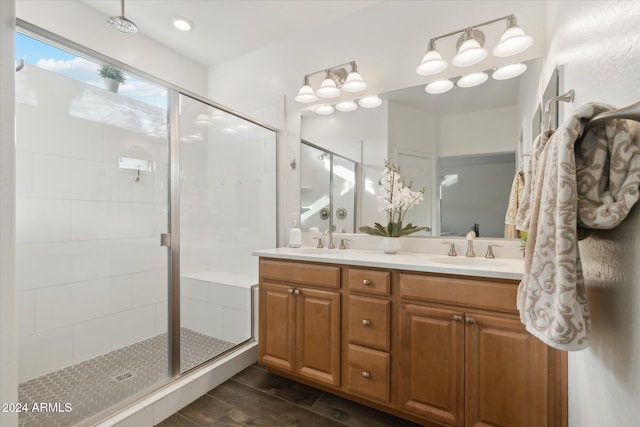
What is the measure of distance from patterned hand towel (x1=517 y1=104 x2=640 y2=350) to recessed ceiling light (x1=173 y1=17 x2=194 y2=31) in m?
2.74

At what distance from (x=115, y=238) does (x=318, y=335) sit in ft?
5.74

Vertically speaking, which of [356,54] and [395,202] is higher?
[356,54]

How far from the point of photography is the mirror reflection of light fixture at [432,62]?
5.87 feet

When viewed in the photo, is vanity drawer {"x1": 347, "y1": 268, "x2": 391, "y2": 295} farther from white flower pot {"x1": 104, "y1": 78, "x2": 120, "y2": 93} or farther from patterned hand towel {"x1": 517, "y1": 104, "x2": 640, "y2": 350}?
white flower pot {"x1": 104, "y1": 78, "x2": 120, "y2": 93}

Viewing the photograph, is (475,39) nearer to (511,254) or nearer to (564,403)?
(511,254)

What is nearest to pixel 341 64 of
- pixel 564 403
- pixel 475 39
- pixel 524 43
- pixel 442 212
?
pixel 475 39

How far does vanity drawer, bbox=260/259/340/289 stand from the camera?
1711 mm

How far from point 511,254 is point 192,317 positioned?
224 centimetres

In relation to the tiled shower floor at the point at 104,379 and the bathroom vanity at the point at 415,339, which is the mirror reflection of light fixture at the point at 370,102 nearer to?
the bathroom vanity at the point at 415,339

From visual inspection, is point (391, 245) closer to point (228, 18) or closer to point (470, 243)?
point (470, 243)

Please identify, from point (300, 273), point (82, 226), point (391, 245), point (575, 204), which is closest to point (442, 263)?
point (391, 245)

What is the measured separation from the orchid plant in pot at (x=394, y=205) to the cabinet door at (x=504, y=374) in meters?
0.70

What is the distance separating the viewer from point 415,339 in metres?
1.46

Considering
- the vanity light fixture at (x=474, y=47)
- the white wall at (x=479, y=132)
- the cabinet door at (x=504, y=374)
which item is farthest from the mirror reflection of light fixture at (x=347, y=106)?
the cabinet door at (x=504, y=374)
